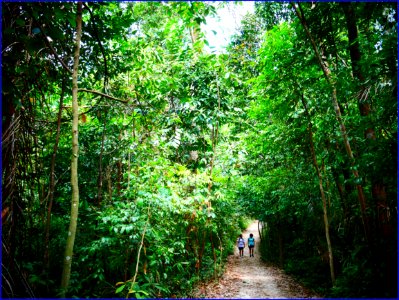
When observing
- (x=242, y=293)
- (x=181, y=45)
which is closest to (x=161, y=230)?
(x=242, y=293)

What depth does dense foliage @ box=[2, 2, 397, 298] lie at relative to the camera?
366cm

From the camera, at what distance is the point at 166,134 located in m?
6.63

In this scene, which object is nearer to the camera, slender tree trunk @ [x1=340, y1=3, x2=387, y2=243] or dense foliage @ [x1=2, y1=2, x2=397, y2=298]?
dense foliage @ [x1=2, y1=2, x2=397, y2=298]

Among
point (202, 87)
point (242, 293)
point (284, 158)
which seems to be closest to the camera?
point (202, 87)

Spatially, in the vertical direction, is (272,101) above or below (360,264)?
above

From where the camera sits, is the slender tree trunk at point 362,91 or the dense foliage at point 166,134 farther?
the slender tree trunk at point 362,91

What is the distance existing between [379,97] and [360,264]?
2460mm

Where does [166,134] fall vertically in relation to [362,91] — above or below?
above

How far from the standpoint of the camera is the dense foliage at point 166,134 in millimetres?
3662

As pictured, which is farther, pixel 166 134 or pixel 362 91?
pixel 166 134

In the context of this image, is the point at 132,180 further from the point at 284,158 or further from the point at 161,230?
the point at 284,158

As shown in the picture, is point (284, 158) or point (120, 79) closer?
point (120, 79)

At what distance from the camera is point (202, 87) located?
6832 millimetres

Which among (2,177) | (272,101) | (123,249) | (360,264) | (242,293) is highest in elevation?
(272,101)
